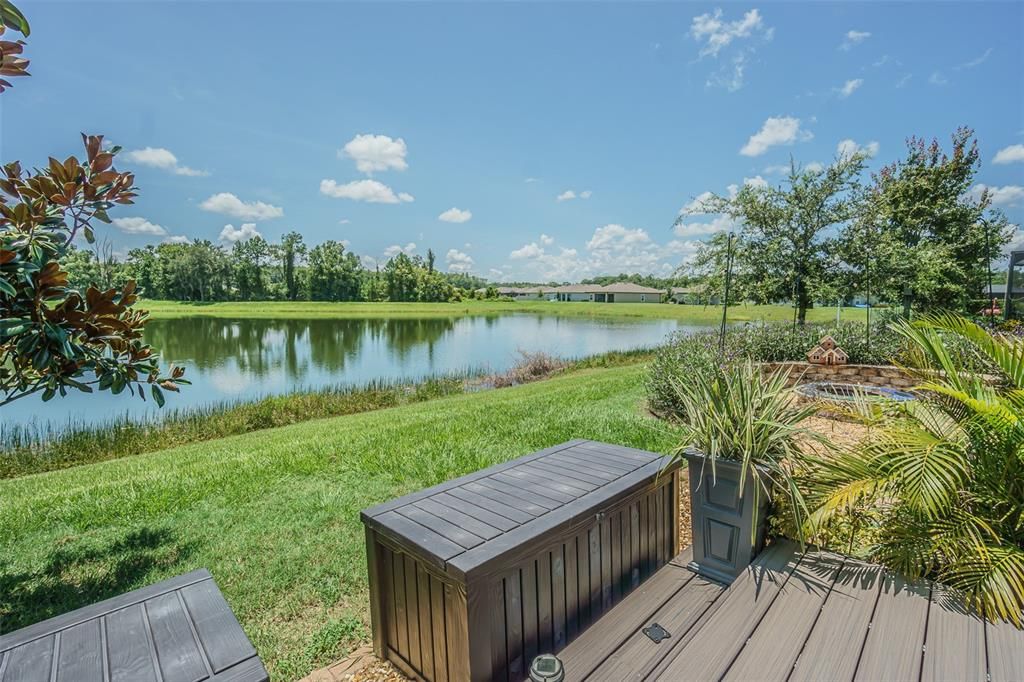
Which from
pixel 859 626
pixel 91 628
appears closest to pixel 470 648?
pixel 91 628

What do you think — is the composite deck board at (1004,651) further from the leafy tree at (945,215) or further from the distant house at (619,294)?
the distant house at (619,294)

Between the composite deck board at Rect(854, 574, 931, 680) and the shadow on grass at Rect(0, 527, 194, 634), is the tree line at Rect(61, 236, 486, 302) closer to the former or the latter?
the shadow on grass at Rect(0, 527, 194, 634)

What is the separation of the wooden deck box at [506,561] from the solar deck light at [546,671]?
0.30 m

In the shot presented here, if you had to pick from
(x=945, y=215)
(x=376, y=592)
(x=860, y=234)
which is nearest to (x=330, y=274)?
(x=860, y=234)

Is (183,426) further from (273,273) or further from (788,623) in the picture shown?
(273,273)

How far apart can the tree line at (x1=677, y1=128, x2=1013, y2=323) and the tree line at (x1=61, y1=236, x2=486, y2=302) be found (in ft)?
170

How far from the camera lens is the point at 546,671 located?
138 centimetres

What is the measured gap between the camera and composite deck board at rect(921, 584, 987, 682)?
1405 millimetres

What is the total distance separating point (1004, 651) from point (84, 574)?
14.8ft

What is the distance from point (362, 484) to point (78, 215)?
2.81 meters

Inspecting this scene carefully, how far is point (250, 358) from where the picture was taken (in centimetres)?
1820

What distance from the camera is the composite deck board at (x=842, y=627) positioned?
1459mm

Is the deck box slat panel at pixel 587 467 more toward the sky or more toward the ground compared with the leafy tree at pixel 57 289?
more toward the ground

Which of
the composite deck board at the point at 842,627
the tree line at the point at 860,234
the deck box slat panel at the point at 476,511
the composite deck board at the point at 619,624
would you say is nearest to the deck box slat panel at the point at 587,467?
the composite deck board at the point at 619,624
